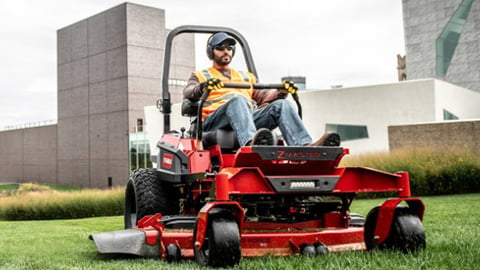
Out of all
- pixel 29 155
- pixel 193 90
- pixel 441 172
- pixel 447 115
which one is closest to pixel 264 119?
pixel 193 90

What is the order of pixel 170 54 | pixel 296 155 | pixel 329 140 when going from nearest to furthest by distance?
pixel 296 155, pixel 329 140, pixel 170 54

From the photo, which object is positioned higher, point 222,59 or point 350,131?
point 350,131

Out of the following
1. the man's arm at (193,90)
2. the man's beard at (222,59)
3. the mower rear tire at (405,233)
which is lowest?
the mower rear tire at (405,233)

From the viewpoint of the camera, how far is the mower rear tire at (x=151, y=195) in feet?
19.2

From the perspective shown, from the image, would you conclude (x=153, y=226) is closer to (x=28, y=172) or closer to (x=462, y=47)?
(x=462, y=47)

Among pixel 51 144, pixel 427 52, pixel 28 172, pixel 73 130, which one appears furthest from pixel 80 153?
pixel 427 52

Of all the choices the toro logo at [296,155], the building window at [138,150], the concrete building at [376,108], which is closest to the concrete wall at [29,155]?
the building window at [138,150]

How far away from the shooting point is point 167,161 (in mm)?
5715

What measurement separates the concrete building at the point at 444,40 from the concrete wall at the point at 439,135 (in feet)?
71.0

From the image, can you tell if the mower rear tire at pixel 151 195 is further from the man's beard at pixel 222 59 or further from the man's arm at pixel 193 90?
the man's beard at pixel 222 59

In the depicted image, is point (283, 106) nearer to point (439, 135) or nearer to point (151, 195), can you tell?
point (151, 195)

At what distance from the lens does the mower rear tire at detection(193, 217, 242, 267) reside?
4.05 metres

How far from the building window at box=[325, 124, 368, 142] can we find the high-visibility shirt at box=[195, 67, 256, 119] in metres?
23.5

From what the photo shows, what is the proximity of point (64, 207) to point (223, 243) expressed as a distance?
46.6 feet
